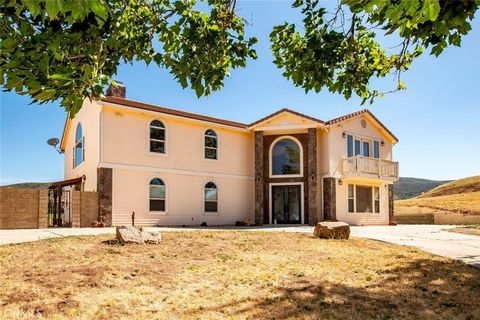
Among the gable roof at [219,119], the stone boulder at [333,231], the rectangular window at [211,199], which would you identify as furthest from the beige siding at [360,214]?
the stone boulder at [333,231]

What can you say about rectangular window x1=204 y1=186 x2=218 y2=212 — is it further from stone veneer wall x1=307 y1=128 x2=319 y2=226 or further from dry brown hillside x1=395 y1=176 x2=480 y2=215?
dry brown hillside x1=395 y1=176 x2=480 y2=215

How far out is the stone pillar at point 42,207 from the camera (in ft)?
58.1

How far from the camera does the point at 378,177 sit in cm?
2575

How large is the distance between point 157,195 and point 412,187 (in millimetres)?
77705

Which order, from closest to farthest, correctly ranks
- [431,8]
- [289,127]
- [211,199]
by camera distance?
1. [431,8]
2. [211,199]
3. [289,127]

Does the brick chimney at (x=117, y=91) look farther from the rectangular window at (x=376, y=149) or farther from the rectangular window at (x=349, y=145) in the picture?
the rectangular window at (x=376, y=149)

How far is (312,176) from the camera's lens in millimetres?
23609

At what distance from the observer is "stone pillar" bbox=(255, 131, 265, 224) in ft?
78.6

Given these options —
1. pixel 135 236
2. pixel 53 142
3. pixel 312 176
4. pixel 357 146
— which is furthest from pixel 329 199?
pixel 53 142

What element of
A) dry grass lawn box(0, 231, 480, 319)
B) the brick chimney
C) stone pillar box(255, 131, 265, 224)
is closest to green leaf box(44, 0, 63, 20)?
dry grass lawn box(0, 231, 480, 319)

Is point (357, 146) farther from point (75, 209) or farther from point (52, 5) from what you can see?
point (52, 5)

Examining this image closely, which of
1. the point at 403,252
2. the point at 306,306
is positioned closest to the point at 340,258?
the point at 403,252

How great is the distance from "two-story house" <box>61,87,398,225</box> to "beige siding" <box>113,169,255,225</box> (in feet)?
0.17

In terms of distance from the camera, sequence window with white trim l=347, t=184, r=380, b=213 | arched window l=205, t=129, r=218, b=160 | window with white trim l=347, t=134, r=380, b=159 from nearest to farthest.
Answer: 1. arched window l=205, t=129, r=218, b=160
2. window with white trim l=347, t=184, r=380, b=213
3. window with white trim l=347, t=134, r=380, b=159
